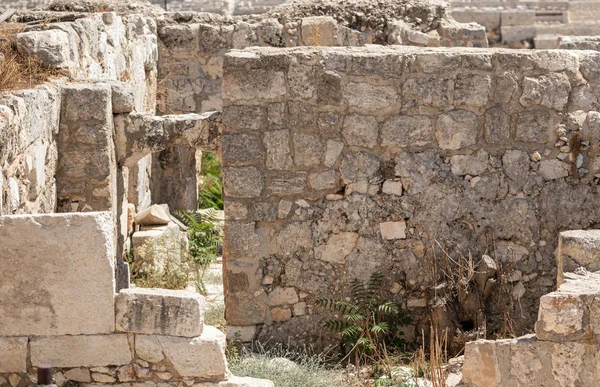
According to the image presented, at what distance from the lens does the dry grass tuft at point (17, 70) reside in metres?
6.72

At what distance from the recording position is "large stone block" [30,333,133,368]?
17.7 ft

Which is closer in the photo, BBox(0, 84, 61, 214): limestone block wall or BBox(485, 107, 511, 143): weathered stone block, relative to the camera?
BBox(0, 84, 61, 214): limestone block wall

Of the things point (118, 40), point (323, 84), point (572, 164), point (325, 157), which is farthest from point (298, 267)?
point (118, 40)

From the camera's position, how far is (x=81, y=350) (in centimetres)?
543

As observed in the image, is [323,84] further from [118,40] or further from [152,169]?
[152,169]

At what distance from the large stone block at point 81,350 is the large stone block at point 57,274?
4 cm

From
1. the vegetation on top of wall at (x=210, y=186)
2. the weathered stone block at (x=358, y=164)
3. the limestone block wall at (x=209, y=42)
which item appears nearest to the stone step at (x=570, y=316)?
the weathered stone block at (x=358, y=164)

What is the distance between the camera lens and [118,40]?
9547mm

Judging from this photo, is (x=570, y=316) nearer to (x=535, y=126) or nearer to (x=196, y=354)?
(x=196, y=354)

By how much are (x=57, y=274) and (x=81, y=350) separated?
439 millimetres

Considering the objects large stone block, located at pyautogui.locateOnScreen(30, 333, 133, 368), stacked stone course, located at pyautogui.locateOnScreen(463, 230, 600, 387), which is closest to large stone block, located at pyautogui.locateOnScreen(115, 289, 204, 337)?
large stone block, located at pyautogui.locateOnScreen(30, 333, 133, 368)

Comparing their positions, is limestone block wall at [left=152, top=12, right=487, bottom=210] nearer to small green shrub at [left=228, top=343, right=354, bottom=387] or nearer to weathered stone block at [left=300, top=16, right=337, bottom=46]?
weathered stone block at [left=300, top=16, right=337, bottom=46]

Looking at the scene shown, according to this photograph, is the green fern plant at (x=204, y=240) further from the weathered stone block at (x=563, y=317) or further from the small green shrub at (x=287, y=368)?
the weathered stone block at (x=563, y=317)

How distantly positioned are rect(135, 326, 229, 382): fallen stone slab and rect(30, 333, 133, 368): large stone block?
0.10m
